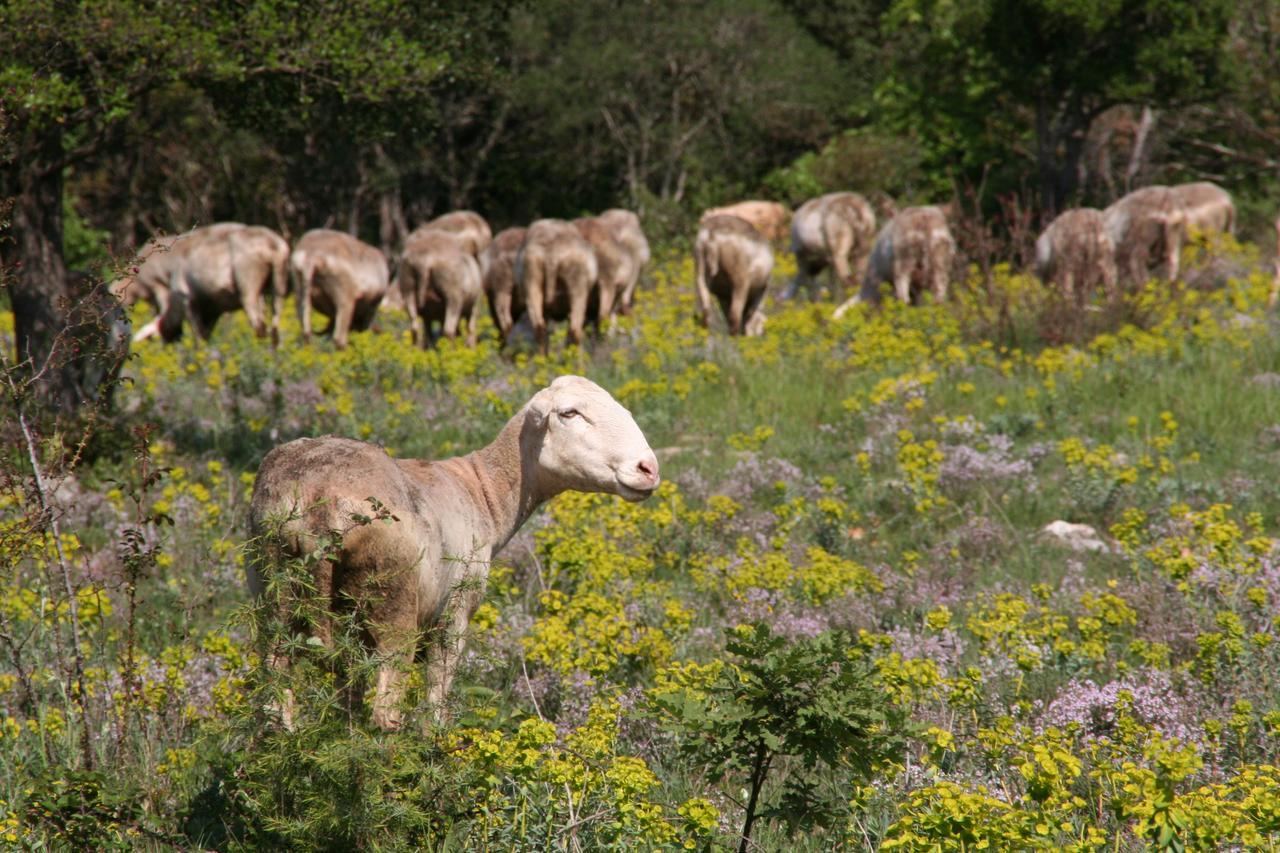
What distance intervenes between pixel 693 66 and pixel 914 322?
22004mm

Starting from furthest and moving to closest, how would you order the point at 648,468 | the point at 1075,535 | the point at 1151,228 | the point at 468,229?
the point at 468,229 → the point at 1151,228 → the point at 1075,535 → the point at 648,468

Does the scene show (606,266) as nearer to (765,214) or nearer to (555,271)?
(555,271)

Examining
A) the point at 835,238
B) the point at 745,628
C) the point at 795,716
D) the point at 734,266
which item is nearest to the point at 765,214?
the point at 835,238

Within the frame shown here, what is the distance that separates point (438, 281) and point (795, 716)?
14.7m

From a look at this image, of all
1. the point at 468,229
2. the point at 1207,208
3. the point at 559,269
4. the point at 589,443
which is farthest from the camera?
the point at 468,229

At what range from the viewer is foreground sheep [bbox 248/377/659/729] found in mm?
4918

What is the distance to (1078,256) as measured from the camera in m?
16.4

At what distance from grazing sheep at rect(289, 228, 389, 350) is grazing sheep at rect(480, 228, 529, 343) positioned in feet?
5.17

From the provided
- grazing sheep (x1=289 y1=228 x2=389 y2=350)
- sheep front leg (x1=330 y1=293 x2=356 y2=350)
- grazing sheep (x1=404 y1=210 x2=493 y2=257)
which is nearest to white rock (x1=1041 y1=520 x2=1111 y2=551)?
grazing sheep (x1=289 y1=228 x2=389 y2=350)

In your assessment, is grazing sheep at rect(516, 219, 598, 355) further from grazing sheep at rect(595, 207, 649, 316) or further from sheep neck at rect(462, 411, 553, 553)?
sheep neck at rect(462, 411, 553, 553)

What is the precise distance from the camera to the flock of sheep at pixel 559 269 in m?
17.6

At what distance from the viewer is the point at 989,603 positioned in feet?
25.5

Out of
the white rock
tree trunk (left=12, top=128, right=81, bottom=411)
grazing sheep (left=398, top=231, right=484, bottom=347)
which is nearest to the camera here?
the white rock

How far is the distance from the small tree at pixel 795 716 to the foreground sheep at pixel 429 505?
984 mm
